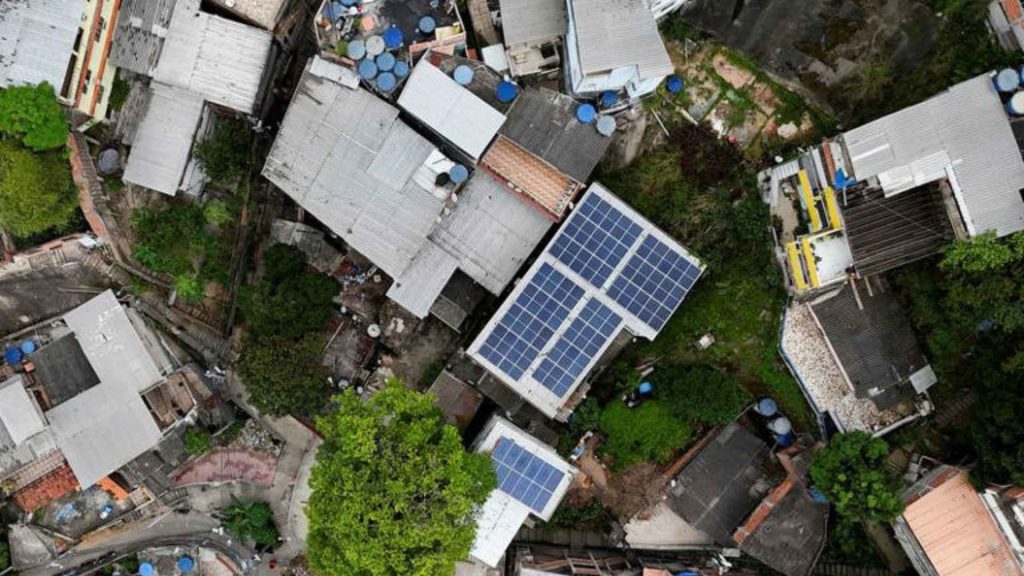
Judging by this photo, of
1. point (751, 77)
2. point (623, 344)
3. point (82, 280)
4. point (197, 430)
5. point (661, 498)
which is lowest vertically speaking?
point (197, 430)

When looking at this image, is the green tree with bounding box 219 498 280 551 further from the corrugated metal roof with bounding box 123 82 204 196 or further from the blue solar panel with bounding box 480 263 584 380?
the corrugated metal roof with bounding box 123 82 204 196

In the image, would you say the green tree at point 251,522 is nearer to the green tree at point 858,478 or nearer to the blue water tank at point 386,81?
the blue water tank at point 386,81

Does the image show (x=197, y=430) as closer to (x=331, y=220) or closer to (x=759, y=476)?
(x=331, y=220)

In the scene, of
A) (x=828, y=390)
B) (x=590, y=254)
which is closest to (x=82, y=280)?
(x=590, y=254)

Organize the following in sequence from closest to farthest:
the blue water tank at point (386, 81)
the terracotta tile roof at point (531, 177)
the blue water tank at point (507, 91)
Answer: the blue water tank at point (507, 91), the blue water tank at point (386, 81), the terracotta tile roof at point (531, 177)

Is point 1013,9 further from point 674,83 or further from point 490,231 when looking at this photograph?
point 490,231

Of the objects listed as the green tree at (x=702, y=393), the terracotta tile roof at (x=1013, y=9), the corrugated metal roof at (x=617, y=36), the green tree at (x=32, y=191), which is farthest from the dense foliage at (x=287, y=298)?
the terracotta tile roof at (x=1013, y=9)

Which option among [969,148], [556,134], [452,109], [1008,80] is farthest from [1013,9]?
[452,109]
